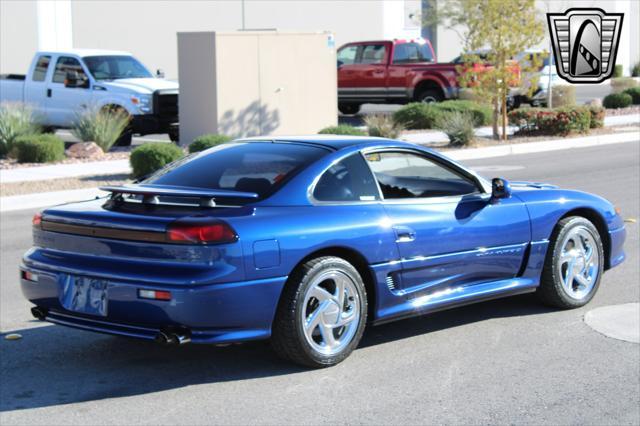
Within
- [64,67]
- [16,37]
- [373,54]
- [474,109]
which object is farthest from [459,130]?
[16,37]

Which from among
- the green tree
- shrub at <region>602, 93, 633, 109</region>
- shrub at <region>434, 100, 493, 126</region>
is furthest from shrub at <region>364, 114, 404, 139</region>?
shrub at <region>602, 93, 633, 109</region>

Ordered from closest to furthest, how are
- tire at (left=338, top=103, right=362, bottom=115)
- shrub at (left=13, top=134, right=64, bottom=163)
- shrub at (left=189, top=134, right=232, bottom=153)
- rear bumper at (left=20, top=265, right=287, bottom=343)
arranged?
rear bumper at (left=20, top=265, right=287, bottom=343) < shrub at (left=189, top=134, right=232, bottom=153) < shrub at (left=13, top=134, right=64, bottom=163) < tire at (left=338, top=103, right=362, bottom=115)

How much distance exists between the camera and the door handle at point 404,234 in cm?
703

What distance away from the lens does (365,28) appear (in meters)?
46.3

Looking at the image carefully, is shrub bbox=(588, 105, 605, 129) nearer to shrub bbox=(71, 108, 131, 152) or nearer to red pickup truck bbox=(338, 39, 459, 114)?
red pickup truck bbox=(338, 39, 459, 114)

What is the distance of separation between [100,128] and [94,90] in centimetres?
196

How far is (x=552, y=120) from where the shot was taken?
963 inches

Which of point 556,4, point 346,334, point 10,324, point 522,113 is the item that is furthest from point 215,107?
point 556,4

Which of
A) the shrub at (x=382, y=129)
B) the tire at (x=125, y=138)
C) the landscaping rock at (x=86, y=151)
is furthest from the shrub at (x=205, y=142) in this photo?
the tire at (x=125, y=138)

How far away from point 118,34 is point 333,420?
33041 mm

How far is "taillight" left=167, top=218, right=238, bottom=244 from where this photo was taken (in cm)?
618

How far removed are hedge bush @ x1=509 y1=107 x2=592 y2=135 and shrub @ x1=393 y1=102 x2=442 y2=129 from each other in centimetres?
187

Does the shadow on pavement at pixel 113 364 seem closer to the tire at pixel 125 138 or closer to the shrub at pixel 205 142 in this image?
the shrub at pixel 205 142

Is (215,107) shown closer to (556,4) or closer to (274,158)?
(274,158)
